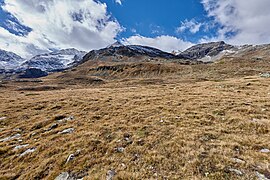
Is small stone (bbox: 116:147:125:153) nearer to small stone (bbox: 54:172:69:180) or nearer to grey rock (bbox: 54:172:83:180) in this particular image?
grey rock (bbox: 54:172:83:180)

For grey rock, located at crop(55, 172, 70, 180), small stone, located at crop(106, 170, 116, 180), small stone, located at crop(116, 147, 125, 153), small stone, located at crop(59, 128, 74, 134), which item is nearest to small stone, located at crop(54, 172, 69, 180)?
grey rock, located at crop(55, 172, 70, 180)

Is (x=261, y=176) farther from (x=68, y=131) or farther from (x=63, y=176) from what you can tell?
(x=68, y=131)

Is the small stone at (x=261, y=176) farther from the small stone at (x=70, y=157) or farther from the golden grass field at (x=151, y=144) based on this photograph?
the small stone at (x=70, y=157)

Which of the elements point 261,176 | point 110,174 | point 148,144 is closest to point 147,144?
point 148,144

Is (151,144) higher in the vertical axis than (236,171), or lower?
lower

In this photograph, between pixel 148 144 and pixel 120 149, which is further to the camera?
pixel 148 144

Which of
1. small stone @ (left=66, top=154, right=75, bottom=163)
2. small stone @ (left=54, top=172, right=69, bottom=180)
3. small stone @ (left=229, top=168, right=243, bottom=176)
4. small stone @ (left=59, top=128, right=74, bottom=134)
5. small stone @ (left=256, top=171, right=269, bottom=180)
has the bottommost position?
small stone @ (left=54, top=172, right=69, bottom=180)

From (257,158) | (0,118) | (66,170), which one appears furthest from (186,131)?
(0,118)

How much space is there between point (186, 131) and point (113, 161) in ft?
18.6

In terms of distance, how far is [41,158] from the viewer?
11.4 meters

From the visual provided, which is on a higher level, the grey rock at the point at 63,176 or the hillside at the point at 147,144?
the hillside at the point at 147,144

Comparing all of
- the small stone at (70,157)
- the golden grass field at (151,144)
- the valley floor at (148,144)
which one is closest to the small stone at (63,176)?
the valley floor at (148,144)

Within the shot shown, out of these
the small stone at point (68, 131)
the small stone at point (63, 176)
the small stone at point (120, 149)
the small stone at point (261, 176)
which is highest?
the small stone at point (261, 176)

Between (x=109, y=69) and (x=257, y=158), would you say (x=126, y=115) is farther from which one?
(x=109, y=69)
